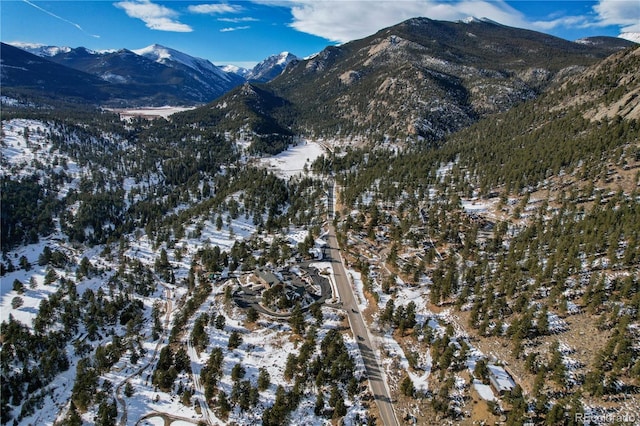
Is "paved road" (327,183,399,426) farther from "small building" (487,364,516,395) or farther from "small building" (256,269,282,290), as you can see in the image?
"small building" (487,364,516,395)

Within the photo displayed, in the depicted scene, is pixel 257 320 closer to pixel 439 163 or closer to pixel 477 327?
pixel 477 327

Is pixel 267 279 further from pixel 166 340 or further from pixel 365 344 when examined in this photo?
pixel 365 344

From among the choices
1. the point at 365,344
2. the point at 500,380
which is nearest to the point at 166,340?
the point at 365,344

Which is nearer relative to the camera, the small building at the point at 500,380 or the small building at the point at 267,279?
the small building at the point at 500,380

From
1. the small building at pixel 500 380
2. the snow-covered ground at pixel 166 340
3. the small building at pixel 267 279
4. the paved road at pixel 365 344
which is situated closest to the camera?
the small building at pixel 500 380

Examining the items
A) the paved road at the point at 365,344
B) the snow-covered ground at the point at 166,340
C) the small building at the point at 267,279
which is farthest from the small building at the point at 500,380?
the small building at the point at 267,279

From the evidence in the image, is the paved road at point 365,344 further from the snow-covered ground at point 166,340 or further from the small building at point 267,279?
the small building at point 267,279
